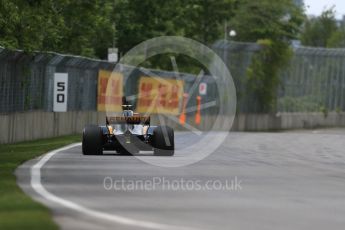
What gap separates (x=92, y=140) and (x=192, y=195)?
9045 mm

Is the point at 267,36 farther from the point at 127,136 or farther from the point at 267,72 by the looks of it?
the point at 127,136

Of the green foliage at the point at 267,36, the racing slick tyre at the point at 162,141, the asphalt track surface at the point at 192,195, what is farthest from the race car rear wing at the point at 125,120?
the green foliage at the point at 267,36

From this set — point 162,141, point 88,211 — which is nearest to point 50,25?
point 162,141

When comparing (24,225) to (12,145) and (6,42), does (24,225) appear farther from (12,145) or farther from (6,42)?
(6,42)

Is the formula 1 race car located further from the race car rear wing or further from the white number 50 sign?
the white number 50 sign

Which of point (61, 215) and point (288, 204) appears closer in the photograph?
point (61, 215)

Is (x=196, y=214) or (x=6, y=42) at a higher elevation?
(x=6, y=42)

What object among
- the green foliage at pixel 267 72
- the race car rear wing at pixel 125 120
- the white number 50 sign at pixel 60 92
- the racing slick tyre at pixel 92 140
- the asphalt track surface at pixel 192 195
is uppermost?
the green foliage at pixel 267 72

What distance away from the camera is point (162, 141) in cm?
2319

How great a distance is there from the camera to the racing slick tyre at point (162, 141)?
2308cm

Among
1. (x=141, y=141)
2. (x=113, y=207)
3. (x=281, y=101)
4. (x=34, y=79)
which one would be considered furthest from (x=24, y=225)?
(x=281, y=101)

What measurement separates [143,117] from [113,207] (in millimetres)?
11122

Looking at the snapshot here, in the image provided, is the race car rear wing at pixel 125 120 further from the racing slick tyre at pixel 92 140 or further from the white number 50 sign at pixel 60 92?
the white number 50 sign at pixel 60 92

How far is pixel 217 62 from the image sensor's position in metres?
75.7
